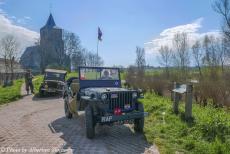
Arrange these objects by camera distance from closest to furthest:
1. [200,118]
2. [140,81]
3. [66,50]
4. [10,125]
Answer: [200,118]
[10,125]
[140,81]
[66,50]

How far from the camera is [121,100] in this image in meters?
7.28

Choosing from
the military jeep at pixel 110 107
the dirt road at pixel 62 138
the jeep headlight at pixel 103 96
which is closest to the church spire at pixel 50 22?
the dirt road at pixel 62 138

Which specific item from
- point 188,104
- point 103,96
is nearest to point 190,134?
point 188,104

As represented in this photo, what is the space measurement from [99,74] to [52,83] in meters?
10.4

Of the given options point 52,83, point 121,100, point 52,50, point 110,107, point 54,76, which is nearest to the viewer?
point 110,107

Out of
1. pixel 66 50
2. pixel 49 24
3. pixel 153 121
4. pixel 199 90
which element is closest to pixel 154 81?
pixel 199 90

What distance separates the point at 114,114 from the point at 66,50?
2288 inches

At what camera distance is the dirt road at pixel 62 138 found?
6223 millimetres

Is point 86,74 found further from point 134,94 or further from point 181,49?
point 181,49

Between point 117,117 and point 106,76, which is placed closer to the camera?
point 117,117

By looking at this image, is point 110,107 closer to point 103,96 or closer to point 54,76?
point 103,96

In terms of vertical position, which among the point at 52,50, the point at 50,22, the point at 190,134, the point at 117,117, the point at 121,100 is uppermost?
the point at 50,22

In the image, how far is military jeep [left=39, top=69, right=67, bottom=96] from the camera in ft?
60.5

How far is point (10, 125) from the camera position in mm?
8828
